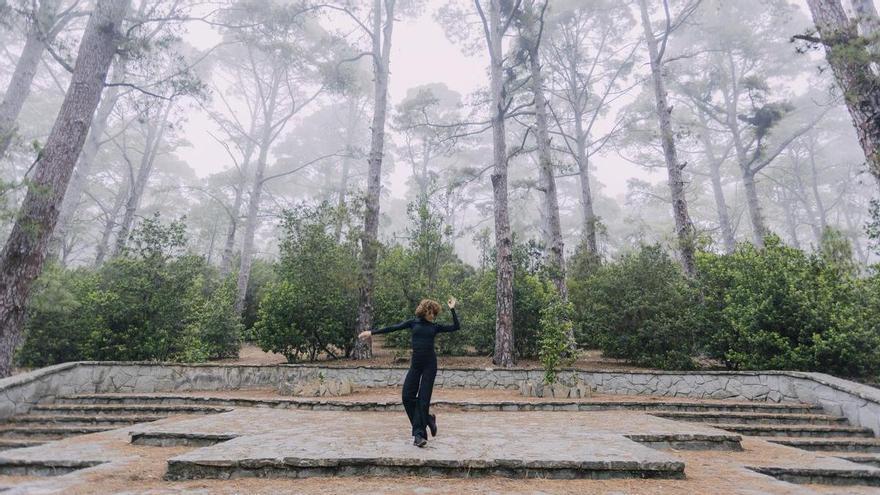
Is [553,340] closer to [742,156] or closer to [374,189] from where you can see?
[374,189]

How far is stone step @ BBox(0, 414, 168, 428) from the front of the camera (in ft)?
22.1

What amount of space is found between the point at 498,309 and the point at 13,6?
51.2 ft

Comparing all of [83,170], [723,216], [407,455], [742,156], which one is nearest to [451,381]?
[407,455]

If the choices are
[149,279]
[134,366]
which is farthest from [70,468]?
[149,279]

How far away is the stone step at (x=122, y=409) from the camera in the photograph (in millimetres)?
7375

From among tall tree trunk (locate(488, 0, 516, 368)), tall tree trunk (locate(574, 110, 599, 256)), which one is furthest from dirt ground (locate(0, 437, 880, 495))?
tall tree trunk (locate(574, 110, 599, 256))

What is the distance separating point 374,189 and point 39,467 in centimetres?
1056

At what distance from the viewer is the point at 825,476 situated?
4352 millimetres

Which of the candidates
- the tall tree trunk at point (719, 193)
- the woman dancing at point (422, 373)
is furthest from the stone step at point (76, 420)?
the tall tree trunk at point (719, 193)

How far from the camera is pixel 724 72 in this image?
909 inches

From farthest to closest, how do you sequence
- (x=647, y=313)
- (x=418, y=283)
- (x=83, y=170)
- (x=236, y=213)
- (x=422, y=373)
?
1. (x=236, y=213)
2. (x=83, y=170)
3. (x=418, y=283)
4. (x=647, y=313)
5. (x=422, y=373)

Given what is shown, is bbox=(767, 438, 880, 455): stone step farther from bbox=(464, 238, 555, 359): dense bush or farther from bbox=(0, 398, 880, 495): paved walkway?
bbox=(464, 238, 555, 359): dense bush

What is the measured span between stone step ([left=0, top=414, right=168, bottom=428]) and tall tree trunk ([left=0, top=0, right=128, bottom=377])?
1.96 m

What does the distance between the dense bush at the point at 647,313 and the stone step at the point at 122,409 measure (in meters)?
9.55
